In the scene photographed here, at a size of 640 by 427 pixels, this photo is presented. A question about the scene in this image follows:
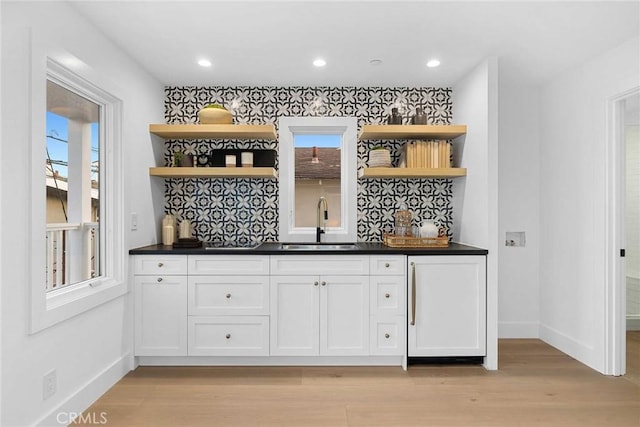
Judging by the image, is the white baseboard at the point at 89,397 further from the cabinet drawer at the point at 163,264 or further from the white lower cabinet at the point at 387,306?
the white lower cabinet at the point at 387,306

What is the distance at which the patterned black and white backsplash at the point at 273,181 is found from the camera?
368 centimetres

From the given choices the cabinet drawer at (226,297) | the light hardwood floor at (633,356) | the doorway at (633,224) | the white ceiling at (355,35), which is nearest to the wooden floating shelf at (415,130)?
the white ceiling at (355,35)

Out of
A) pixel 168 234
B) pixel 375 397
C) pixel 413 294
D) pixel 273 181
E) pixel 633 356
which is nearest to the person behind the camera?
pixel 375 397

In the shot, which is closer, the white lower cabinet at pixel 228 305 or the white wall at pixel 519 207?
the white lower cabinet at pixel 228 305

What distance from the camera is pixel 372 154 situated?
11.5ft

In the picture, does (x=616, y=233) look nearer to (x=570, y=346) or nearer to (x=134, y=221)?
(x=570, y=346)

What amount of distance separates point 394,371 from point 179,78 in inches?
119

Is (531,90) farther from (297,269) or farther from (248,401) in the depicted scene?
(248,401)

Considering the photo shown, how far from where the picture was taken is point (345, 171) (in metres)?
3.74

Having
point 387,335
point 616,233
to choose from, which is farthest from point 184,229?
point 616,233

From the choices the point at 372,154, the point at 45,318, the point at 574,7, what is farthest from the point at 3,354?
the point at 574,7

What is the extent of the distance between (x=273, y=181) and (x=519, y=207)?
2.35 m

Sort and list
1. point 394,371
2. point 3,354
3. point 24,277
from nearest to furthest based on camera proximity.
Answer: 1. point 3,354
2. point 24,277
3. point 394,371

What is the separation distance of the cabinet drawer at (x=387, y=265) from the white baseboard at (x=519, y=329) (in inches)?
57.2
